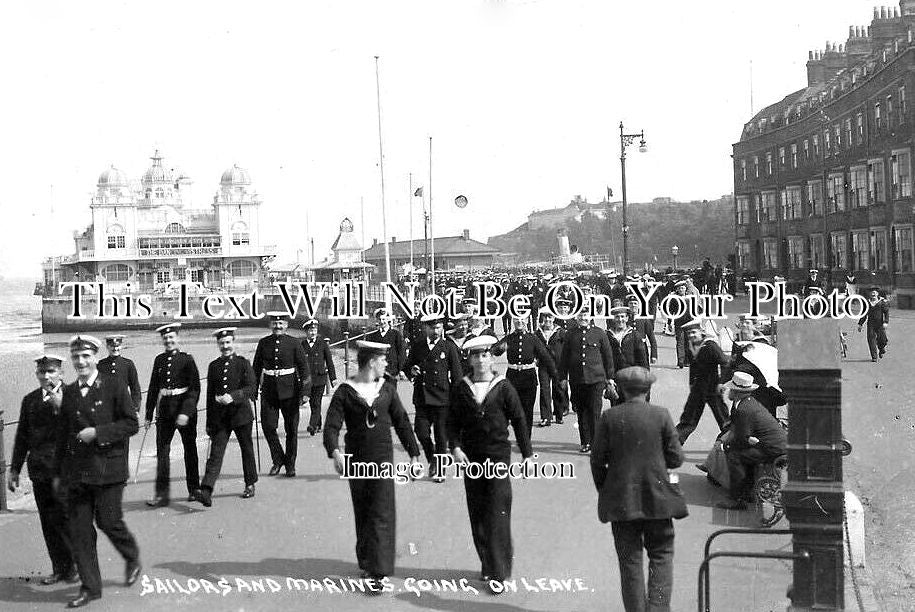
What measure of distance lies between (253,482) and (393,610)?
3877 millimetres

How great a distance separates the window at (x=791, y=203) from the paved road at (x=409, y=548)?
4473 cm

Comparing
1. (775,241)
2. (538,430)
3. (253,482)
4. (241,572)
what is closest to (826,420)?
(241,572)

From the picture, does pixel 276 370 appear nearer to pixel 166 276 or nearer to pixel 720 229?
pixel 166 276

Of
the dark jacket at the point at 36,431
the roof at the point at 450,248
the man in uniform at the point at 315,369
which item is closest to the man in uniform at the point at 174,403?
the dark jacket at the point at 36,431

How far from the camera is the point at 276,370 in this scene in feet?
37.3

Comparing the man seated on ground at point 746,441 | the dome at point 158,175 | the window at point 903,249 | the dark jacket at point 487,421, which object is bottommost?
the man seated on ground at point 746,441

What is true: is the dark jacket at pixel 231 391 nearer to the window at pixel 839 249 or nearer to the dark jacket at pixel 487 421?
the dark jacket at pixel 487 421

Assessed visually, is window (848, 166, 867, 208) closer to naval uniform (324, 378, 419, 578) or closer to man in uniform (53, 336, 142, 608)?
naval uniform (324, 378, 419, 578)

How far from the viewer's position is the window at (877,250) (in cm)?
4056

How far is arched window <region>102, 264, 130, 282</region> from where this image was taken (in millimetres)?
80375

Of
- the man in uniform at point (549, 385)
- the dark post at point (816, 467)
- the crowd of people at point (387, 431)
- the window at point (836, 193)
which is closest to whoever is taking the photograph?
the dark post at point (816, 467)

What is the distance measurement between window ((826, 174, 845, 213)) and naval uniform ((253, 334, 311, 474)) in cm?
4046

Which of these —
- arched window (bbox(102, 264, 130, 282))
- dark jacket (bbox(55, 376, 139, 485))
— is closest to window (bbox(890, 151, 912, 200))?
dark jacket (bbox(55, 376, 139, 485))

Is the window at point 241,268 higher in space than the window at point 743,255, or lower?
higher
